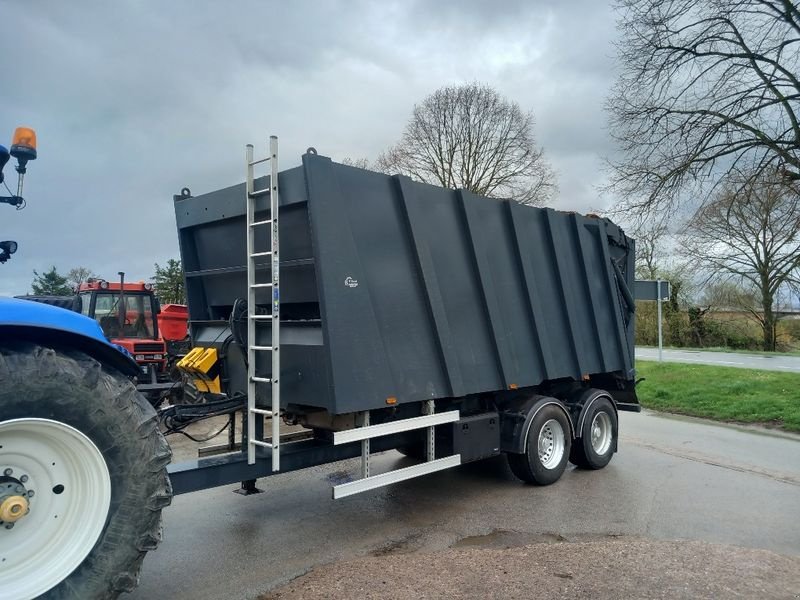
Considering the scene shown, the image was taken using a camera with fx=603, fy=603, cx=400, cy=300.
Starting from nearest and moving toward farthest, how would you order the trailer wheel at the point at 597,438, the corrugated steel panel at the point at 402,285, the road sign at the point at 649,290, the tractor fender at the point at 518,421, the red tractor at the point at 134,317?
the corrugated steel panel at the point at 402,285 → the tractor fender at the point at 518,421 → the trailer wheel at the point at 597,438 → the road sign at the point at 649,290 → the red tractor at the point at 134,317

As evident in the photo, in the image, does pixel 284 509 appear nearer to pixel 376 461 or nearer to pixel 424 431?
pixel 424 431

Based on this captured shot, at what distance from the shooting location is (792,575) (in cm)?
457

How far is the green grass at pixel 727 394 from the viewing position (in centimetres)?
1227

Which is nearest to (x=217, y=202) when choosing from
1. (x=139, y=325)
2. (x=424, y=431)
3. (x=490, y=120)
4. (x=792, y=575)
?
(x=424, y=431)

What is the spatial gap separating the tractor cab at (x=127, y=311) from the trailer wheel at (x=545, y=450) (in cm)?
920

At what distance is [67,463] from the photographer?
3166mm

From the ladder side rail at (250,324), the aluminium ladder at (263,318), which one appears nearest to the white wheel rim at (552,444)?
the aluminium ladder at (263,318)

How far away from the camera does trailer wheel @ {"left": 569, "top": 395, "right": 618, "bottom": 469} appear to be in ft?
25.2

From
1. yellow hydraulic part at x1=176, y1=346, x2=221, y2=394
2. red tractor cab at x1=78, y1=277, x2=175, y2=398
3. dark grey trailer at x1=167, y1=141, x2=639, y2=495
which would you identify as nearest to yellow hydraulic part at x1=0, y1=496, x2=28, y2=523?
dark grey trailer at x1=167, y1=141, x2=639, y2=495

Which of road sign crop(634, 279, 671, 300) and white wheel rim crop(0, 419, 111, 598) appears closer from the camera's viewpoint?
white wheel rim crop(0, 419, 111, 598)

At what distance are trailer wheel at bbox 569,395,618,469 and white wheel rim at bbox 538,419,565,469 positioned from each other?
1.42 feet

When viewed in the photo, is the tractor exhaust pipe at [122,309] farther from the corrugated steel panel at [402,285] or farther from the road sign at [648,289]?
the road sign at [648,289]

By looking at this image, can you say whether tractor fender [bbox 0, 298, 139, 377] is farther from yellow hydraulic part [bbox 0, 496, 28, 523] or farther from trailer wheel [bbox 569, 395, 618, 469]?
trailer wheel [bbox 569, 395, 618, 469]

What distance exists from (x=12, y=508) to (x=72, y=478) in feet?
1.02
